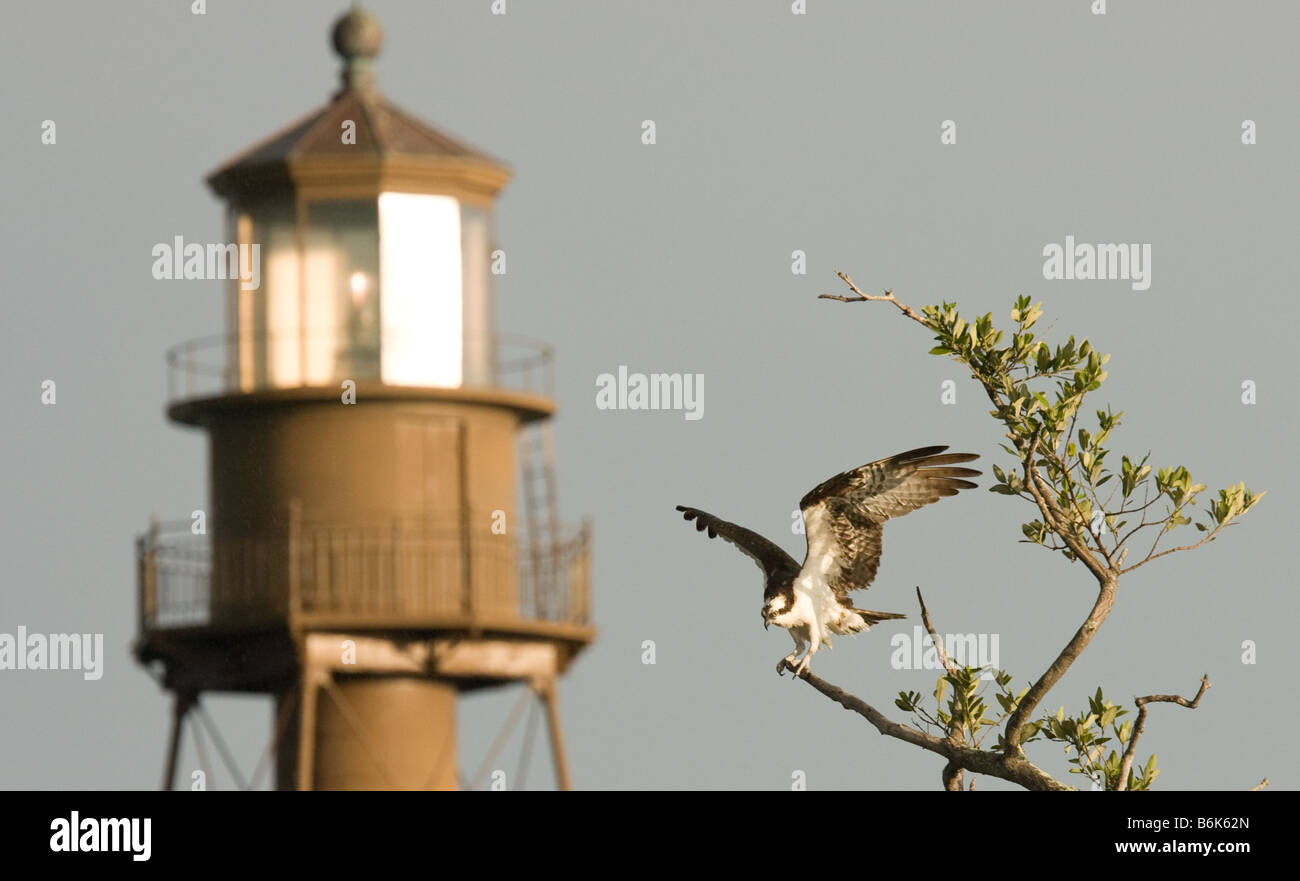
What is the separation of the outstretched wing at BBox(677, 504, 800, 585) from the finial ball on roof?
20.4 metres

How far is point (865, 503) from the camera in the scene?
18.6 metres

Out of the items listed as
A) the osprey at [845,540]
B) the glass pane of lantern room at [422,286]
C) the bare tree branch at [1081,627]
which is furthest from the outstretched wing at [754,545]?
the glass pane of lantern room at [422,286]

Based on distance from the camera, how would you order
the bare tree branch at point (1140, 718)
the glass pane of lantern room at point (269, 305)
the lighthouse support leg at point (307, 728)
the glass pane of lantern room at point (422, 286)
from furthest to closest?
the glass pane of lantern room at point (269, 305)
the glass pane of lantern room at point (422, 286)
the lighthouse support leg at point (307, 728)
the bare tree branch at point (1140, 718)

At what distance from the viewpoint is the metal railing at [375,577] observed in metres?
36.7

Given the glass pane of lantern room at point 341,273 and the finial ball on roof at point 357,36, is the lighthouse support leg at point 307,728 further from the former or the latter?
the finial ball on roof at point 357,36

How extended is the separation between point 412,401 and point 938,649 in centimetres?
2082

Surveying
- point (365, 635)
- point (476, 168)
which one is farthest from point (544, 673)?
point (476, 168)

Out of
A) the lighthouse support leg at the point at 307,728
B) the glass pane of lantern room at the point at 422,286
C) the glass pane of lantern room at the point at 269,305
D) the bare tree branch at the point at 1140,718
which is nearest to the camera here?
the bare tree branch at the point at 1140,718

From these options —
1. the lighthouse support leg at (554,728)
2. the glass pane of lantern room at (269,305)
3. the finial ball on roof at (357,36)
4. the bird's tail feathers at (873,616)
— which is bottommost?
the lighthouse support leg at (554,728)

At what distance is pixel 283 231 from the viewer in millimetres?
38656

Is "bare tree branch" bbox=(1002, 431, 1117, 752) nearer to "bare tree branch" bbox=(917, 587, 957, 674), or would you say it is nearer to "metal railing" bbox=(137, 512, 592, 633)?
"bare tree branch" bbox=(917, 587, 957, 674)

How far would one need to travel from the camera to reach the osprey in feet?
60.2

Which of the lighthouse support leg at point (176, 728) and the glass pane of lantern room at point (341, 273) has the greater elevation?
the glass pane of lantern room at point (341, 273)

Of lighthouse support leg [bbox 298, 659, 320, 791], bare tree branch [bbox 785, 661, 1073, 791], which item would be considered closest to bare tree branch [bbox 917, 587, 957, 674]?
bare tree branch [bbox 785, 661, 1073, 791]
